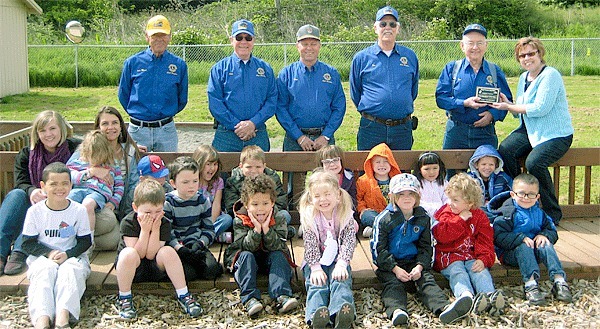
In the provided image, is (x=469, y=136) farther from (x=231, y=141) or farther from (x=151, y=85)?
(x=151, y=85)

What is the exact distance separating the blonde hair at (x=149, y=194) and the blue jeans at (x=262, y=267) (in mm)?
662

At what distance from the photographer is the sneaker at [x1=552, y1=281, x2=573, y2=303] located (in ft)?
15.0

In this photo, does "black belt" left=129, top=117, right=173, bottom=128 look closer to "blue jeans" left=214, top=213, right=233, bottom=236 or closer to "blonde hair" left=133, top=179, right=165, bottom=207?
"blue jeans" left=214, top=213, right=233, bottom=236

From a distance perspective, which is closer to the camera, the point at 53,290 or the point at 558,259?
the point at 53,290

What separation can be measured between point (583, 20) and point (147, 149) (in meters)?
26.7

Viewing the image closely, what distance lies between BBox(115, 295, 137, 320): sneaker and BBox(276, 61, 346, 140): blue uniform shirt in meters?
2.32

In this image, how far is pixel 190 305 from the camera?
4387 millimetres

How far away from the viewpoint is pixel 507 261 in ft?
16.2

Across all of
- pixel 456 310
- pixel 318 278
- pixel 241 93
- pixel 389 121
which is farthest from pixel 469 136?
pixel 318 278

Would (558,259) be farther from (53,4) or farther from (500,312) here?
(53,4)

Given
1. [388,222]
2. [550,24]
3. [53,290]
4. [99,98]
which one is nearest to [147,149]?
[53,290]

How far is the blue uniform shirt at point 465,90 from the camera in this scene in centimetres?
618

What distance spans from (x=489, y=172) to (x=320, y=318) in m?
2.24

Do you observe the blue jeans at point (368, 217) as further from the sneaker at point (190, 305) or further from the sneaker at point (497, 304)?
the sneaker at point (190, 305)
